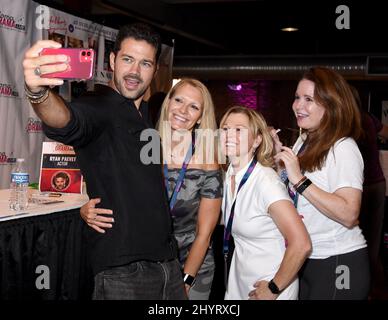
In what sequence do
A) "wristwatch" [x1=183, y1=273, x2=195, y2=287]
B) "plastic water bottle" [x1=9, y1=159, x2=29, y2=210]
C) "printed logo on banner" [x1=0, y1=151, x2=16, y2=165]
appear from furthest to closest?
"printed logo on banner" [x1=0, y1=151, x2=16, y2=165], "plastic water bottle" [x1=9, y1=159, x2=29, y2=210], "wristwatch" [x1=183, y1=273, x2=195, y2=287]

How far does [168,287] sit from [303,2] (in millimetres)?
6183

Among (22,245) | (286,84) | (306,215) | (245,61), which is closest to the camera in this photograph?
(306,215)

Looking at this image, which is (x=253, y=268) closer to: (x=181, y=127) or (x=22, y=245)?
(x=181, y=127)

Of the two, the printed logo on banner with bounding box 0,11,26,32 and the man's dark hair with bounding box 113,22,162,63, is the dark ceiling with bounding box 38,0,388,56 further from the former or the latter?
the man's dark hair with bounding box 113,22,162,63

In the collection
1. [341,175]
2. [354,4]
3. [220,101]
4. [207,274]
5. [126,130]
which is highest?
[354,4]

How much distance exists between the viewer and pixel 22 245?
2.41 metres

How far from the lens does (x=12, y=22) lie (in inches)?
162

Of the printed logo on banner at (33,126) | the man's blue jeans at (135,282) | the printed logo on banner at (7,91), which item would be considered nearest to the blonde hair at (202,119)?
the man's blue jeans at (135,282)

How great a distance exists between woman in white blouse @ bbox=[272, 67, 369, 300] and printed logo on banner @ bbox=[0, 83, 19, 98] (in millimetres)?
2828

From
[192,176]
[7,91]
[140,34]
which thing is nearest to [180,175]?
[192,176]

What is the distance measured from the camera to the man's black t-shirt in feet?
5.21

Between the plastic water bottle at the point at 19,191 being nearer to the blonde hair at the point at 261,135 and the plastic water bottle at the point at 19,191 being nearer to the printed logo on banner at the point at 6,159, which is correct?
the blonde hair at the point at 261,135

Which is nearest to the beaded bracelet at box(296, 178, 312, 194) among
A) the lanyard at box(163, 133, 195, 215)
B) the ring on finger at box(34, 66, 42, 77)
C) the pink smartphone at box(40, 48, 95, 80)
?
the lanyard at box(163, 133, 195, 215)

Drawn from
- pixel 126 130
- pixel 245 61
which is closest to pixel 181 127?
pixel 126 130
